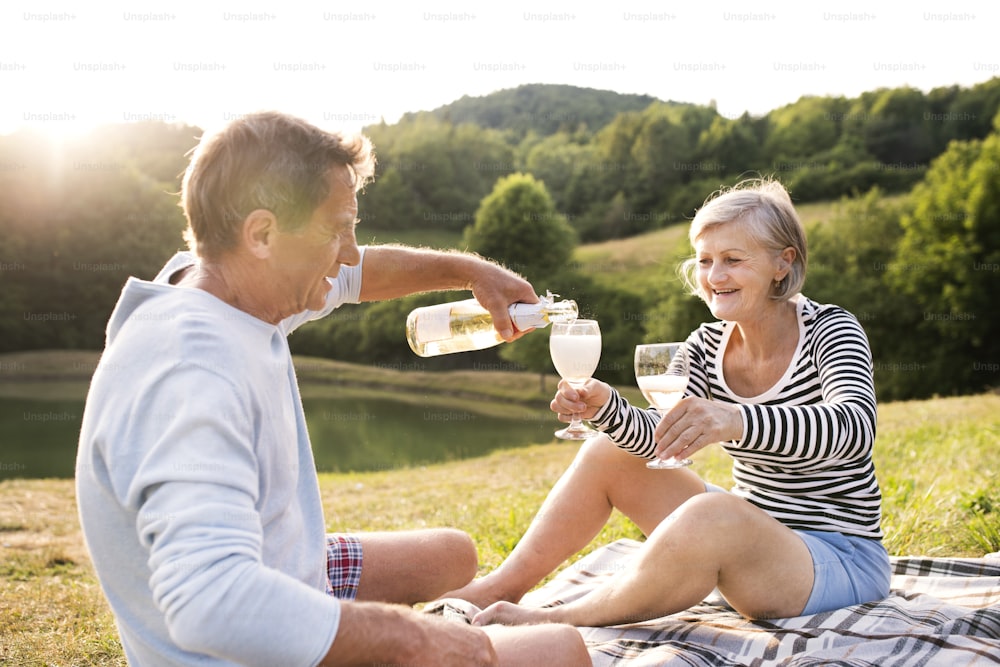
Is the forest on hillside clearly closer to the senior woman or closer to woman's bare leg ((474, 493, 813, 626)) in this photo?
the senior woman

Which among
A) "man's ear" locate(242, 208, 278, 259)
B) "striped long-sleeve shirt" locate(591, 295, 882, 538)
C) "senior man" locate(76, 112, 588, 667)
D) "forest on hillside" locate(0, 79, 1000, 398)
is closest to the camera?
"senior man" locate(76, 112, 588, 667)

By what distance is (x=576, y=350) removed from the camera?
3.32 m

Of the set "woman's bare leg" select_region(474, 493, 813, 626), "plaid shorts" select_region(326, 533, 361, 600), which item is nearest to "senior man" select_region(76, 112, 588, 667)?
"plaid shorts" select_region(326, 533, 361, 600)

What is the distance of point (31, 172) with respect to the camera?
38.5 m

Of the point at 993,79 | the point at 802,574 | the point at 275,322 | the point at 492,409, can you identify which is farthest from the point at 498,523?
the point at 993,79

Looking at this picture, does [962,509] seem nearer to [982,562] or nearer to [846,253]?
[982,562]

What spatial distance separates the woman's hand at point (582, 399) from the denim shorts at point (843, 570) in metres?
0.59

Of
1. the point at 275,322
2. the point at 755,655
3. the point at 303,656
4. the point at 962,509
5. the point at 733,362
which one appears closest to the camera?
the point at 303,656

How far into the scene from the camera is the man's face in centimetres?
200

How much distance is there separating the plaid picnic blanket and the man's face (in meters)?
1.70

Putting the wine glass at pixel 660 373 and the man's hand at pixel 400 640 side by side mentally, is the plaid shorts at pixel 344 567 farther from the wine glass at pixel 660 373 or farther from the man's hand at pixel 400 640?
the wine glass at pixel 660 373

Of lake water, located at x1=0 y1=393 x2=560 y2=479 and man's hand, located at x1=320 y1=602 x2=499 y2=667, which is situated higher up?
man's hand, located at x1=320 y1=602 x2=499 y2=667

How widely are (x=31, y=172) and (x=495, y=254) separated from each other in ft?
73.1

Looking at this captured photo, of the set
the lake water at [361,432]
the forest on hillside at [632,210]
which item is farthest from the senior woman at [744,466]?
the forest on hillside at [632,210]
